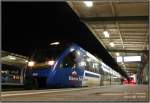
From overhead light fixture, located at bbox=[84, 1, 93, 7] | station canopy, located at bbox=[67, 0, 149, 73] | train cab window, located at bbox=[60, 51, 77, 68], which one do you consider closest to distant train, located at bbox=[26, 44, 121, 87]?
train cab window, located at bbox=[60, 51, 77, 68]

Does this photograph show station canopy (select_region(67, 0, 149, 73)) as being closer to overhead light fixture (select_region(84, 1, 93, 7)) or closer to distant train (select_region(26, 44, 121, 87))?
overhead light fixture (select_region(84, 1, 93, 7))

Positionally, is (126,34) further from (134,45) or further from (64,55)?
(64,55)

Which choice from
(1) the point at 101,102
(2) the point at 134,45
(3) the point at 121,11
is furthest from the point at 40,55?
(2) the point at 134,45

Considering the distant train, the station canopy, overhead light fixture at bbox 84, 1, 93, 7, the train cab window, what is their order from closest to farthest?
the distant train → the train cab window → overhead light fixture at bbox 84, 1, 93, 7 → the station canopy

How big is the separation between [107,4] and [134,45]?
709 inches

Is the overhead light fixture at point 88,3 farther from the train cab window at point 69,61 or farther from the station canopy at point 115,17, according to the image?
the train cab window at point 69,61

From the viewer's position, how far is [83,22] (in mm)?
24375

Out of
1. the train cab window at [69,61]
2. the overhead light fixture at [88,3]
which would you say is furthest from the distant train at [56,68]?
the overhead light fixture at [88,3]

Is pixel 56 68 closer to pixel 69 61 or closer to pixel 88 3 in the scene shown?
pixel 69 61

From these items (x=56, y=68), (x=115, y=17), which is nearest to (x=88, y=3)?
(x=115, y=17)

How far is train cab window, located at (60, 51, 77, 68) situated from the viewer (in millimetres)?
16284

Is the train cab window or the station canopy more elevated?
the station canopy

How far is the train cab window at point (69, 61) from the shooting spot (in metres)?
16.3

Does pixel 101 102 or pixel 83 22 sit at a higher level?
pixel 83 22
